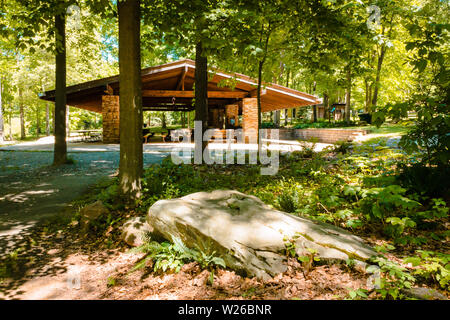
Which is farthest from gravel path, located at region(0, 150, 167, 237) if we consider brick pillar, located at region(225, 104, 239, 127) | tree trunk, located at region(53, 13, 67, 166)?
brick pillar, located at region(225, 104, 239, 127)

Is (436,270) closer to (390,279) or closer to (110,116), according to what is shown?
(390,279)

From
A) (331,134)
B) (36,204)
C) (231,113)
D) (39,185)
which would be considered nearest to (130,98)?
(36,204)

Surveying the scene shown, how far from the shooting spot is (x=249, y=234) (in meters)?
2.99

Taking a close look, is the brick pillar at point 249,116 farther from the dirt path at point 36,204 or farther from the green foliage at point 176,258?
the green foliage at point 176,258

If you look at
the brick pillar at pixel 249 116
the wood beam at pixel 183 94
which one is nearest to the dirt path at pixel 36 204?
the wood beam at pixel 183 94

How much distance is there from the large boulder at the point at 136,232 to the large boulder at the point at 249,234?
0.86ft

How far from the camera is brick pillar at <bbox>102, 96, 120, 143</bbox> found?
622 inches

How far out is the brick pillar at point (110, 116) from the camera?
15.8 m

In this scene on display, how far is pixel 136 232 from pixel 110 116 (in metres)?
13.9

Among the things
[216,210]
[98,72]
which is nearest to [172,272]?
[216,210]

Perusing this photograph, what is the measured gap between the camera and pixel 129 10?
4.38 m

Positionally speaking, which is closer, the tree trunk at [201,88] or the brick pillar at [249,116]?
the tree trunk at [201,88]

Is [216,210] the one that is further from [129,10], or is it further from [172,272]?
[129,10]

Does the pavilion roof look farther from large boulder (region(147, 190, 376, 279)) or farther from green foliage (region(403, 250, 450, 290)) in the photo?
green foliage (region(403, 250, 450, 290))
